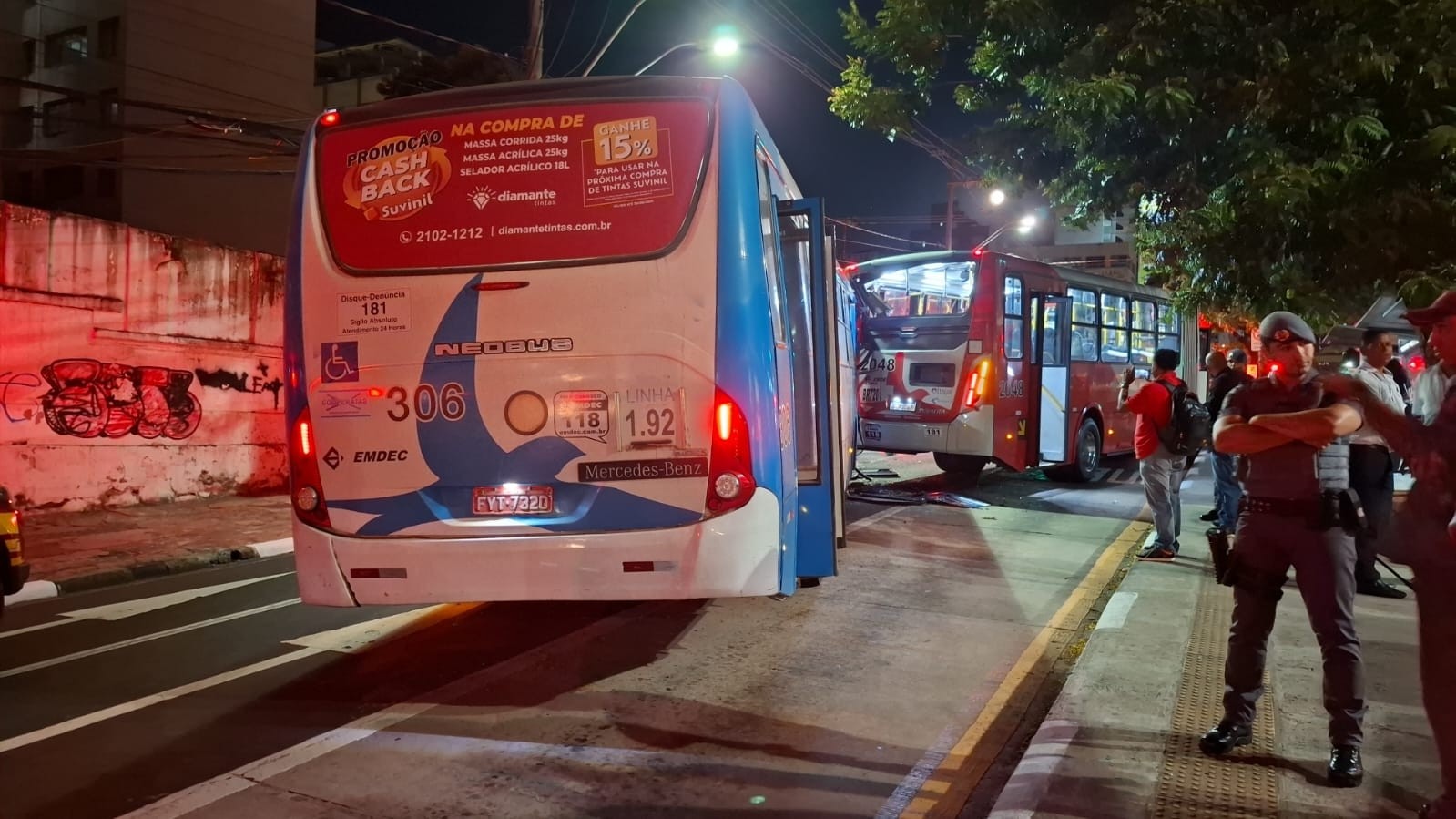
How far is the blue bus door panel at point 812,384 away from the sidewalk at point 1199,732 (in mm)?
1553

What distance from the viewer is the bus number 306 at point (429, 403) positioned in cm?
468

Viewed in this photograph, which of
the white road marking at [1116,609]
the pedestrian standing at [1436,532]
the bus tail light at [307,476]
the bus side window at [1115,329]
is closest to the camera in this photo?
the pedestrian standing at [1436,532]

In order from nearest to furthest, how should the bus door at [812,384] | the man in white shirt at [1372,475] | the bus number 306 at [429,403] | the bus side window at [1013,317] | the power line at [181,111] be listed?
the bus number 306 at [429,403]
the bus door at [812,384]
the man in white shirt at [1372,475]
the power line at [181,111]
the bus side window at [1013,317]

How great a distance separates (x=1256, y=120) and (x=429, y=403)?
6.09 meters

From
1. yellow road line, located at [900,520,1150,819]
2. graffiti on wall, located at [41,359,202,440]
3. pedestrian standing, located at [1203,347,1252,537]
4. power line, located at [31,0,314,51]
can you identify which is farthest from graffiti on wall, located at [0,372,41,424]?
power line, located at [31,0,314,51]

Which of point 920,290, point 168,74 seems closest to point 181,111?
point 920,290

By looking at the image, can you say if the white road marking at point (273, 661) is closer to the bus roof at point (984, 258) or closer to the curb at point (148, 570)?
the curb at point (148, 570)

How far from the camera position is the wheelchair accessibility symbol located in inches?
188

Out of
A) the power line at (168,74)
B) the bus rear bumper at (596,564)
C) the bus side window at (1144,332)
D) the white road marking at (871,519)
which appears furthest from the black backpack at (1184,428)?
the power line at (168,74)

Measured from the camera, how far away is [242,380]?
12758 millimetres

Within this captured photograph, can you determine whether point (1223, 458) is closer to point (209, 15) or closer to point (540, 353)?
point (540, 353)

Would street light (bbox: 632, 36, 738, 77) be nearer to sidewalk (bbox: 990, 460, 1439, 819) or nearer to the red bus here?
the red bus

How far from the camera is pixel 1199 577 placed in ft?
25.6

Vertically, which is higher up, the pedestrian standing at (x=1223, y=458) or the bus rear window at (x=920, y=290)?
the bus rear window at (x=920, y=290)
